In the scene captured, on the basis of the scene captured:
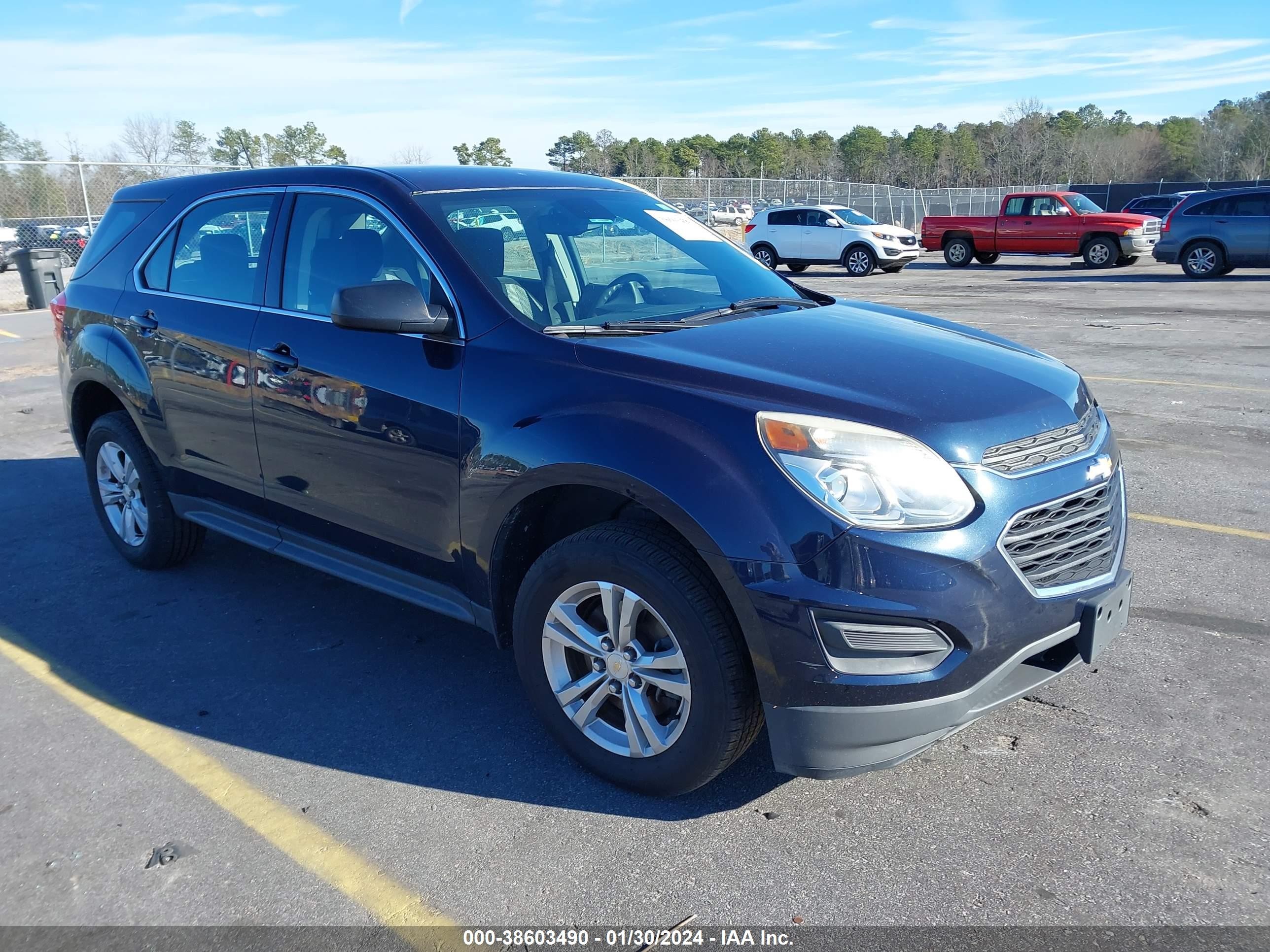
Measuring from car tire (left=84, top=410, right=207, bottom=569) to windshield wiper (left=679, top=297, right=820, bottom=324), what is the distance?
2.78m

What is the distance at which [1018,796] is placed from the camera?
3039mm

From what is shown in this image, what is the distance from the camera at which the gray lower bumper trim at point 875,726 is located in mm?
2623

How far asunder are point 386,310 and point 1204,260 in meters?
21.5

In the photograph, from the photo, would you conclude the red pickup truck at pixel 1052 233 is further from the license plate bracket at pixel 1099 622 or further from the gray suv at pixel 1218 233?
the license plate bracket at pixel 1099 622

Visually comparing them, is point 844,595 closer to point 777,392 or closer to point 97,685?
point 777,392

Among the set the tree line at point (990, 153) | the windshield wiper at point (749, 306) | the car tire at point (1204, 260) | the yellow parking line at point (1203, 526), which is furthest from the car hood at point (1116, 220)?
the tree line at point (990, 153)

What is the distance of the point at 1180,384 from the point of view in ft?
30.6

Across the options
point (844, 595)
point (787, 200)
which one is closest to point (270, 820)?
point (844, 595)

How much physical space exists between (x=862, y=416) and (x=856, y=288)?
18897mm

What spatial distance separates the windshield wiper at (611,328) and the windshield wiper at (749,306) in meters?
0.13

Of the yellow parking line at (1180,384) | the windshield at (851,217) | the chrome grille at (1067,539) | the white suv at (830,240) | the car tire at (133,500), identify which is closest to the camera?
the chrome grille at (1067,539)

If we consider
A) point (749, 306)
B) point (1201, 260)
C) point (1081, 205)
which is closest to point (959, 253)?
point (1081, 205)

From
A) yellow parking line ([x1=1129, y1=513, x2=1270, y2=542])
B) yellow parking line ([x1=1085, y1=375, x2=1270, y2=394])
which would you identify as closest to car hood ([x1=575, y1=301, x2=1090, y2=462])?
yellow parking line ([x1=1129, y1=513, x2=1270, y2=542])

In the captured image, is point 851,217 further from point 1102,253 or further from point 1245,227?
point 1245,227
